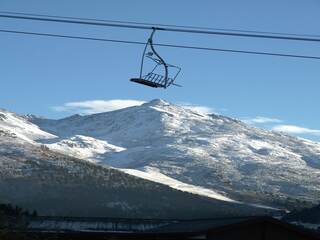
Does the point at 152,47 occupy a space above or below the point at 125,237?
above

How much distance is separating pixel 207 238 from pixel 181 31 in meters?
22.2

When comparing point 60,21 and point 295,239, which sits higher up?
point 60,21

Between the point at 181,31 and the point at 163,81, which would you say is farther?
the point at 163,81

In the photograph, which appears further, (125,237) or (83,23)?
(125,237)

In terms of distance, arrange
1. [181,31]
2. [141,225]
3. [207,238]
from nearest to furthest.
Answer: [181,31]
[207,238]
[141,225]

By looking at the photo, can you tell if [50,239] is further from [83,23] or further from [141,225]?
[141,225]

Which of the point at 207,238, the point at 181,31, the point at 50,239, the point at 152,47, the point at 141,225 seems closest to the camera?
the point at 181,31

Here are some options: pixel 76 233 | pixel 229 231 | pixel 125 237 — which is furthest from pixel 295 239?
pixel 76 233

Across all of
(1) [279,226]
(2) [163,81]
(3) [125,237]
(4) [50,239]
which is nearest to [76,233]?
(3) [125,237]

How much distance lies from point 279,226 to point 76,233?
39.8 ft

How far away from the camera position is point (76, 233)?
136 feet

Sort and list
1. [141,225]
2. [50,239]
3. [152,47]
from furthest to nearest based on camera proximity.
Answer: [141,225] → [50,239] → [152,47]

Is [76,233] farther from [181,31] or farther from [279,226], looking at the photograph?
[181,31]

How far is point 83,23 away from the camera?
65.7ft
